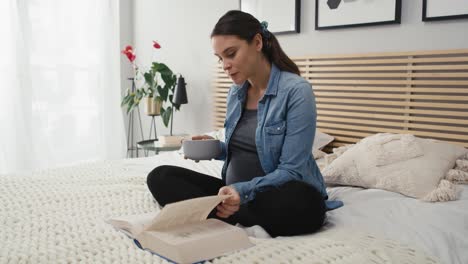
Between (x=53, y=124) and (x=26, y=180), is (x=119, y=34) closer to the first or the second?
(x=53, y=124)

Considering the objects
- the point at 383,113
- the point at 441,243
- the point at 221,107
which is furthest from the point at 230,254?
the point at 221,107

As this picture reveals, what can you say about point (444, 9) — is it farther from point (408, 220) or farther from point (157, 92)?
point (157, 92)

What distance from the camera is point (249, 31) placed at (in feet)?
4.92

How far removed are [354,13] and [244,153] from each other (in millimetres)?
1290

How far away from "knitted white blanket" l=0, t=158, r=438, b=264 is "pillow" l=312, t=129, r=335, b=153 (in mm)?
1080

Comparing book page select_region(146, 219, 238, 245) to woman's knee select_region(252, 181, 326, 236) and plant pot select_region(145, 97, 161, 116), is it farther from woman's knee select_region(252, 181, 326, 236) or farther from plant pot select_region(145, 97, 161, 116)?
plant pot select_region(145, 97, 161, 116)

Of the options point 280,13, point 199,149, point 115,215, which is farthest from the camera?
point 280,13

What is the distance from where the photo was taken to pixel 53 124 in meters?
3.54

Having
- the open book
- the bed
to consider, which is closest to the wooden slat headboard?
the bed

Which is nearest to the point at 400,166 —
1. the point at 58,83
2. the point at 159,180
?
the point at 159,180

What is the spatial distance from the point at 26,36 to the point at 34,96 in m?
0.46

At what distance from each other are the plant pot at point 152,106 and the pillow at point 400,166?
6.08 feet

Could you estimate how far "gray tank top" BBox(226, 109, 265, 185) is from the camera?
5.08ft

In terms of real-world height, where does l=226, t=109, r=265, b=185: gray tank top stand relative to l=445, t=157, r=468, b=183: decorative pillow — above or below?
above
